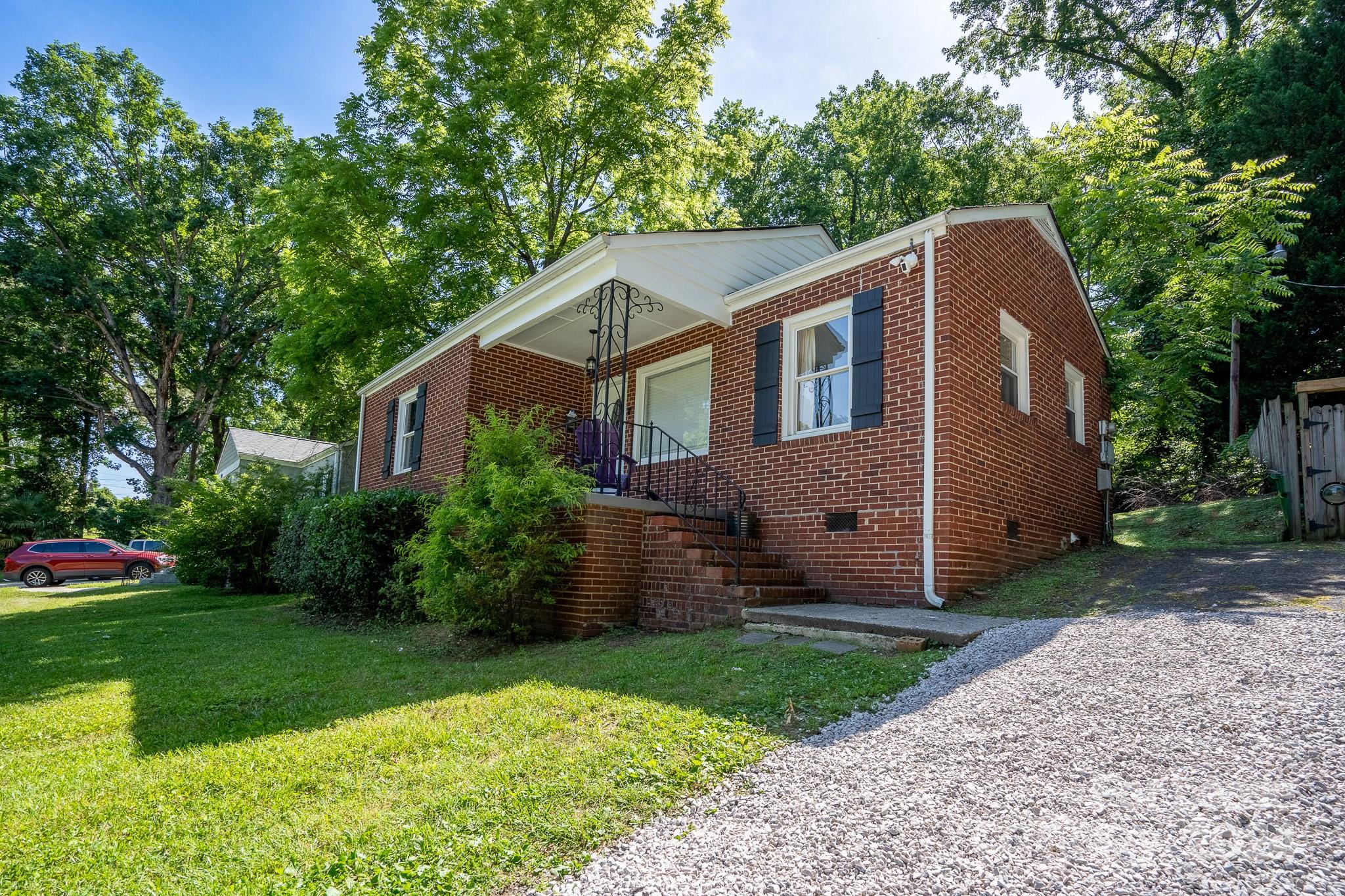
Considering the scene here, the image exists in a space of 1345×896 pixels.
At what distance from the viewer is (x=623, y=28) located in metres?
14.8

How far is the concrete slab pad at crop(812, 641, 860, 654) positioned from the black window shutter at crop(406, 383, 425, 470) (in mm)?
8431

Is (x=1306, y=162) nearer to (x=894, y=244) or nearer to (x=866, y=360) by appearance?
(x=894, y=244)

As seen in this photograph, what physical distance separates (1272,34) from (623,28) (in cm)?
1640

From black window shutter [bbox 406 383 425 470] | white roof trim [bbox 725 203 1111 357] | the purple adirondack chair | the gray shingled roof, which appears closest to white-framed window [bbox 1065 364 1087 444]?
white roof trim [bbox 725 203 1111 357]

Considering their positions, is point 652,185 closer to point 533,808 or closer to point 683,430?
point 683,430

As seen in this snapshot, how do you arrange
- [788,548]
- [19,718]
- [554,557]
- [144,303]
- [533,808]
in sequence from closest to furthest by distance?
[533,808] → [19,718] → [554,557] → [788,548] → [144,303]

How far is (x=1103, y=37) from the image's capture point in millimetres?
20203

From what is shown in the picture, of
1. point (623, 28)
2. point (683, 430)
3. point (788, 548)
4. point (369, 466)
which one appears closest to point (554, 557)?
point (788, 548)

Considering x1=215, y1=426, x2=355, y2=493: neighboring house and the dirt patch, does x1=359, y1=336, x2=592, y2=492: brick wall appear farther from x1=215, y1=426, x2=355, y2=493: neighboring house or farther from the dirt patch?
x1=215, y1=426, x2=355, y2=493: neighboring house

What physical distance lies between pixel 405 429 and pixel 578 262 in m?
6.19

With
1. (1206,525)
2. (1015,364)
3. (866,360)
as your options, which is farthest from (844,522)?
(1206,525)

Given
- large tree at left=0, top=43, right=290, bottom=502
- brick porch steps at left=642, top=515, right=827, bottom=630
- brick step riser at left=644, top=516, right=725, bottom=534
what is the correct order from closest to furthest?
brick porch steps at left=642, top=515, right=827, bottom=630 < brick step riser at left=644, top=516, right=725, bottom=534 < large tree at left=0, top=43, right=290, bottom=502

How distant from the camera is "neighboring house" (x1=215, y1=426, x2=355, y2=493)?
19.4 meters

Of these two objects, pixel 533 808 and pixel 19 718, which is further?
pixel 19 718
